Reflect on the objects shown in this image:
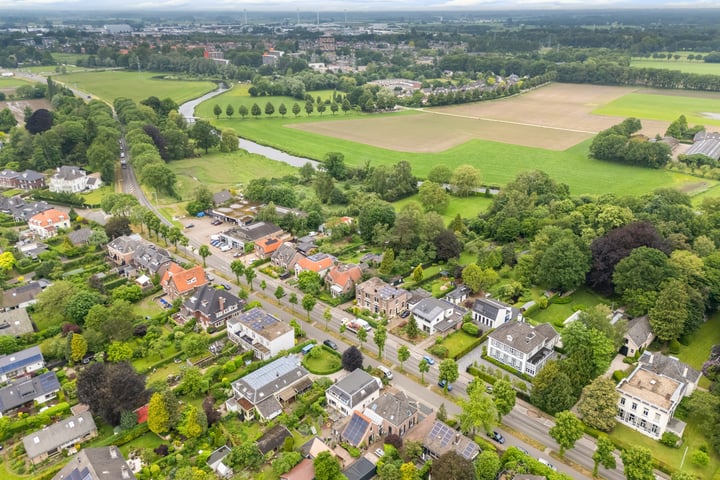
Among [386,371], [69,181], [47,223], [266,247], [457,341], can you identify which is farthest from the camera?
[69,181]

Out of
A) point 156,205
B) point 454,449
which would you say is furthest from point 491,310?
point 156,205

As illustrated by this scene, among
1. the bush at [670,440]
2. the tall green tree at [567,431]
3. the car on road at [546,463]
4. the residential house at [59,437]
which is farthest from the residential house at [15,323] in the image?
the bush at [670,440]

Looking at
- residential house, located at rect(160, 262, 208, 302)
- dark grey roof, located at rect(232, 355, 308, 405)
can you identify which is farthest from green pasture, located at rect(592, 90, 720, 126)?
dark grey roof, located at rect(232, 355, 308, 405)

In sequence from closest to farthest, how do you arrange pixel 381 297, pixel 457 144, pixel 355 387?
pixel 355 387 → pixel 381 297 → pixel 457 144

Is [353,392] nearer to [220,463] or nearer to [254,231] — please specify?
[220,463]

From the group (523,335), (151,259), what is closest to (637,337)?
(523,335)

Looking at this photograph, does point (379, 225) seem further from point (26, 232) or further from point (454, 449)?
point (26, 232)

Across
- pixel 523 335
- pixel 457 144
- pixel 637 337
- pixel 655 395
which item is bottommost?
pixel 637 337

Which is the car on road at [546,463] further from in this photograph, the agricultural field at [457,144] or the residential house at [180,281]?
the agricultural field at [457,144]
